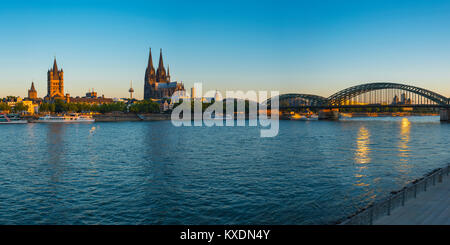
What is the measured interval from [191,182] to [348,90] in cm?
15649

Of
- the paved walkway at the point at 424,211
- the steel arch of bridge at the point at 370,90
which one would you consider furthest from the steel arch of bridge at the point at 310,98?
the paved walkway at the point at 424,211

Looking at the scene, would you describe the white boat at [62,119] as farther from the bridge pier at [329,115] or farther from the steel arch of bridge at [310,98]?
the steel arch of bridge at [310,98]

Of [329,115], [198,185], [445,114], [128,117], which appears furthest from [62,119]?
[445,114]

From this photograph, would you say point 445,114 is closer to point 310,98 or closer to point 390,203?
point 310,98

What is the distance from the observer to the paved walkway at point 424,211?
12173 millimetres

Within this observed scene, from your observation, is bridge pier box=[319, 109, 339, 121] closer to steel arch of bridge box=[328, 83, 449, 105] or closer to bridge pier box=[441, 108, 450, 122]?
steel arch of bridge box=[328, 83, 449, 105]

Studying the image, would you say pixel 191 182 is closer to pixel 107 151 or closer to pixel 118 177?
pixel 118 177

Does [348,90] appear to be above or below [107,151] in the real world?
above

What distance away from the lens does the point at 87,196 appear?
21312 millimetres

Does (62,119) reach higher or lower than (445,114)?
lower

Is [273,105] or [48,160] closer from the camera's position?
[48,160]

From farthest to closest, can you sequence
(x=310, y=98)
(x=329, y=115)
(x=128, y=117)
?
(x=310, y=98) → (x=329, y=115) → (x=128, y=117)

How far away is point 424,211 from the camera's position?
13.2m
